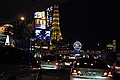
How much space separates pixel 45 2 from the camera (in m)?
29.5

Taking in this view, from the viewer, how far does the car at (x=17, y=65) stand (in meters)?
9.03

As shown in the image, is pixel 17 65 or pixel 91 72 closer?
pixel 17 65

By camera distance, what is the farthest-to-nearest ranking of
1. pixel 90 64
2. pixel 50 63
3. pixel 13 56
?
pixel 50 63 < pixel 90 64 < pixel 13 56

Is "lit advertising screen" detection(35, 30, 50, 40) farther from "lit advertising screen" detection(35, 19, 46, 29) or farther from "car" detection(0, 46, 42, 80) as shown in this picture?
"car" detection(0, 46, 42, 80)

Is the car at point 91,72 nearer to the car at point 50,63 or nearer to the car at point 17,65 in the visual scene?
the car at point 17,65

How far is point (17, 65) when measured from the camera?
32.3 feet

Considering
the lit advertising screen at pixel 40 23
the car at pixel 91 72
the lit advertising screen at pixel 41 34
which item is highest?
the lit advertising screen at pixel 40 23

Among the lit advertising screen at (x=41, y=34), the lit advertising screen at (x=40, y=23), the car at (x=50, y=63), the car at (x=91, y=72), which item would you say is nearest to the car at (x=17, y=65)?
the car at (x=91, y=72)

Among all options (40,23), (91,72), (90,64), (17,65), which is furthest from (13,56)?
(40,23)

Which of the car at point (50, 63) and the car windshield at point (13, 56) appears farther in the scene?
the car at point (50, 63)

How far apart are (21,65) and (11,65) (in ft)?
2.82

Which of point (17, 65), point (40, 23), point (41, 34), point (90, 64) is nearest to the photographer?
point (17, 65)

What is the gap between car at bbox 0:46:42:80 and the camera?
903cm

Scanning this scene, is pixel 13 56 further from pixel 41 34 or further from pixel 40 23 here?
pixel 41 34
